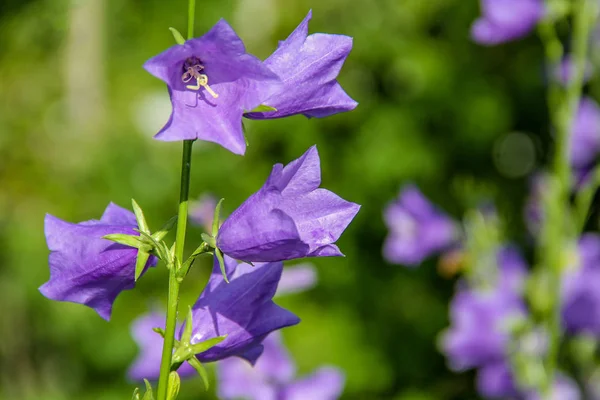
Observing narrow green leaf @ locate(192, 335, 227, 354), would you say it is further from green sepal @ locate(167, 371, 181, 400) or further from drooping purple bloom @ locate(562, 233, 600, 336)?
drooping purple bloom @ locate(562, 233, 600, 336)

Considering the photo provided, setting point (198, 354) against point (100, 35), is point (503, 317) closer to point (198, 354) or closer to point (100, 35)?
point (198, 354)

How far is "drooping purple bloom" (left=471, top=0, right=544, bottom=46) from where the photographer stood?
2252 millimetres

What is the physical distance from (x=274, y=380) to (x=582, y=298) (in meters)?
1.39

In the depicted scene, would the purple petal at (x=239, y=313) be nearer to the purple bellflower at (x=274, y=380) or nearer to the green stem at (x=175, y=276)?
the green stem at (x=175, y=276)

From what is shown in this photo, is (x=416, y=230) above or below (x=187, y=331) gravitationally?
below

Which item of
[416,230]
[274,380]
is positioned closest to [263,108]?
[274,380]

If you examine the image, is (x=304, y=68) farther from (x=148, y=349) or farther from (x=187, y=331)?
(x=148, y=349)

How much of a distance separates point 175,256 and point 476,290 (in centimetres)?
184

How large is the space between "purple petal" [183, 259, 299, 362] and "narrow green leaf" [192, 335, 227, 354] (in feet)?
0.18

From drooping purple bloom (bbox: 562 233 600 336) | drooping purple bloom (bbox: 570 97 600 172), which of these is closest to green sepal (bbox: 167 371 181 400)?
drooping purple bloom (bbox: 562 233 600 336)

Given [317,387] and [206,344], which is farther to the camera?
[317,387]

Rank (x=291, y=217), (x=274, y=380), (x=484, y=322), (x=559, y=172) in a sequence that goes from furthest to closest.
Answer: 1. (x=484, y=322)
2. (x=559, y=172)
3. (x=274, y=380)
4. (x=291, y=217)

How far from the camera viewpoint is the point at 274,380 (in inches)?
66.2

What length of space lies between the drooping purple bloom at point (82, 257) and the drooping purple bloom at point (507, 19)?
4.99 feet
